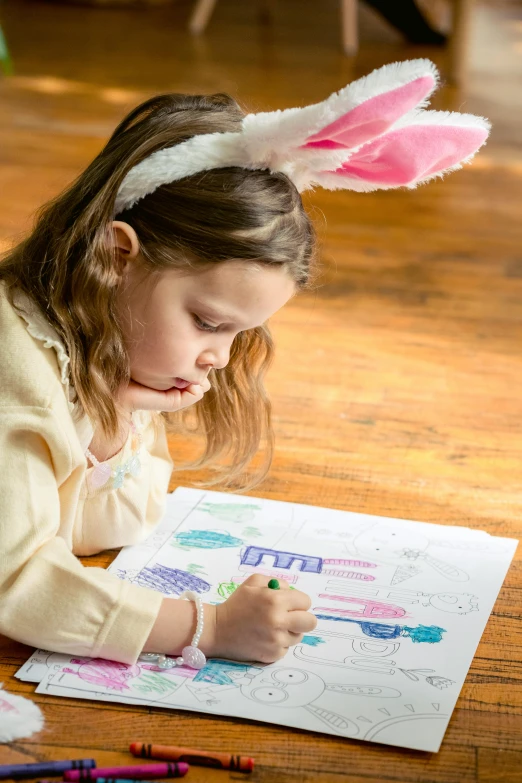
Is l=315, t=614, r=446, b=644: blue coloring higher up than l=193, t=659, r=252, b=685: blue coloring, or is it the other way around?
l=193, t=659, r=252, b=685: blue coloring

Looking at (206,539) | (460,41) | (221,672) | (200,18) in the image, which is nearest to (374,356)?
(206,539)

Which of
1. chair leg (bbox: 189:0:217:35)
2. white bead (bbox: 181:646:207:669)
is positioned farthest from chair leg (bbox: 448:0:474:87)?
white bead (bbox: 181:646:207:669)

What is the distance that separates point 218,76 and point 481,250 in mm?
1732

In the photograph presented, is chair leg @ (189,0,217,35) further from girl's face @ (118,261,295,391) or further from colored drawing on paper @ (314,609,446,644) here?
colored drawing on paper @ (314,609,446,644)

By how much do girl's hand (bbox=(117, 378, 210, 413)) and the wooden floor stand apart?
18cm

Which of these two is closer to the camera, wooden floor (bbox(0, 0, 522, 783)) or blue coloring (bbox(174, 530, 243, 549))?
Result: wooden floor (bbox(0, 0, 522, 783))

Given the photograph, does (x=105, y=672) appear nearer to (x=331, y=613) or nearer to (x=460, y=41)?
(x=331, y=613)

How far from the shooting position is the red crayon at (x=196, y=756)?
770 millimetres

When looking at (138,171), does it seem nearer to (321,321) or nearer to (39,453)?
(39,453)

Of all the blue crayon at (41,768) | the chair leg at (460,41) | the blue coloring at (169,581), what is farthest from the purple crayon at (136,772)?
the chair leg at (460,41)

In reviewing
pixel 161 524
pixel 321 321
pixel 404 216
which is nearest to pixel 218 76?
pixel 404 216

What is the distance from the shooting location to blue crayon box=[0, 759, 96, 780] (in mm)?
756

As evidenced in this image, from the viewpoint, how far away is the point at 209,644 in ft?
2.92

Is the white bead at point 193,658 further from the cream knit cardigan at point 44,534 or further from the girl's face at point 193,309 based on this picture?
the girl's face at point 193,309
